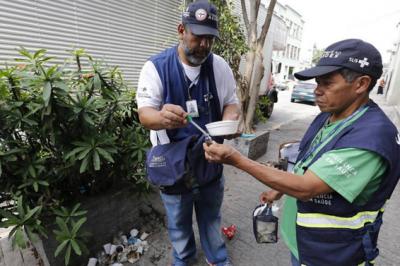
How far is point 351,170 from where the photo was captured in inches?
43.3

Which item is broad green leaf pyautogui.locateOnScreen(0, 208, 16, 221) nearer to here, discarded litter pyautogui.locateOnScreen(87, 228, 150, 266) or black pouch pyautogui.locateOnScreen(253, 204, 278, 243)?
discarded litter pyautogui.locateOnScreen(87, 228, 150, 266)

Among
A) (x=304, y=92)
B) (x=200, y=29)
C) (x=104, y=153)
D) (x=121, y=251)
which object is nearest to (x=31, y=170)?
(x=104, y=153)

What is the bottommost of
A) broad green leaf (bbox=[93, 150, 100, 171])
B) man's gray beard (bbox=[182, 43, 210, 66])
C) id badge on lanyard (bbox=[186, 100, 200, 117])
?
broad green leaf (bbox=[93, 150, 100, 171])

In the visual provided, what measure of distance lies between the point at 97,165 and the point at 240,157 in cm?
120

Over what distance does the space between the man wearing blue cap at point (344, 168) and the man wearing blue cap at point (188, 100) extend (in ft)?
1.43

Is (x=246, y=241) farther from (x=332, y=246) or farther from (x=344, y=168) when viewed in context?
(x=344, y=168)

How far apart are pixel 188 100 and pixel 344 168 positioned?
104 centimetres

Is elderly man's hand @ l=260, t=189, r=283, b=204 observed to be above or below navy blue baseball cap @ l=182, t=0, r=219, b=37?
below

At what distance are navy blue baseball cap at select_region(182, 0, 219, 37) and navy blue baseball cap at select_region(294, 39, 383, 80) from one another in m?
0.75

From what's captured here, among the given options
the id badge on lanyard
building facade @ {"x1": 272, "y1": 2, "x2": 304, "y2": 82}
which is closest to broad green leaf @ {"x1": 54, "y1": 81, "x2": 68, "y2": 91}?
the id badge on lanyard

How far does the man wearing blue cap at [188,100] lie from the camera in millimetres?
1622

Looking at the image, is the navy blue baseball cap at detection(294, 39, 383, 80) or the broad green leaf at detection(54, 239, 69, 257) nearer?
the navy blue baseball cap at detection(294, 39, 383, 80)

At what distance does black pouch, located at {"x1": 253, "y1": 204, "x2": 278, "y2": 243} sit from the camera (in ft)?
5.82

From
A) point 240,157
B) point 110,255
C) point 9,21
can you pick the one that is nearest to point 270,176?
point 240,157
